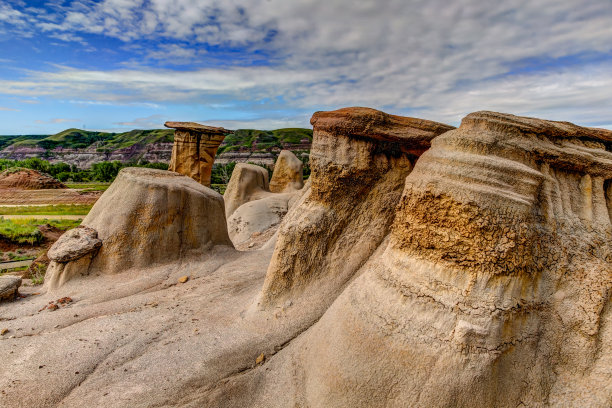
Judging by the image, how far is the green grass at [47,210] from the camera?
2839cm

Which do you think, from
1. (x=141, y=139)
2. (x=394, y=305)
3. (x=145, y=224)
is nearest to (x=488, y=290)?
(x=394, y=305)

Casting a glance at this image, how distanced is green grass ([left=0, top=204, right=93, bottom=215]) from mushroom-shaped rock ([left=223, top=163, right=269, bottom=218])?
16.5 metres

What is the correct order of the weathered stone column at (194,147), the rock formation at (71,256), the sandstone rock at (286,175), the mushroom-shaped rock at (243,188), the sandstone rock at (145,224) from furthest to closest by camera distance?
the sandstone rock at (286,175), the weathered stone column at (194,147), the mushroom-shaped rock at (243,188), the sandstone rock at (145,224), the rock formation at (71,256)

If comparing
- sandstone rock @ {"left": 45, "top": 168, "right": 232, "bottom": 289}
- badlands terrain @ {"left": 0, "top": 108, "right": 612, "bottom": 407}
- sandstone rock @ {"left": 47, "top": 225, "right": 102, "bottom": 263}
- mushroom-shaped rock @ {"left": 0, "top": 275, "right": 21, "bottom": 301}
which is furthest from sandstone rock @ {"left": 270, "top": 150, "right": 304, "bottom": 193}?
mushroom-shaped rock @ {"left": 0, "top": 275, "right": 21, "bottom": 301}

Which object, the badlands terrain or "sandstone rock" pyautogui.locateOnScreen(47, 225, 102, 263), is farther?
"sandstone rock" pyautogui.locateOnScreen(47, 225, 102, 263)

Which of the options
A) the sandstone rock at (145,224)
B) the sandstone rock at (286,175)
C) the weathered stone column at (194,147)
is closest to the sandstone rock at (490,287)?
the sandstone rock at (145,224)

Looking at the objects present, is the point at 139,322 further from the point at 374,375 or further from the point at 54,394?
the point at 374,375

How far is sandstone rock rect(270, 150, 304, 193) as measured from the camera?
21.0 meters

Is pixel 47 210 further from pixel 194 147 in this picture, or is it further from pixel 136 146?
pixel 136 146

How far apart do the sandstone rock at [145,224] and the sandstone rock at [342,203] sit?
3.58 metres

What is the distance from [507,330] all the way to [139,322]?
5.05 meters

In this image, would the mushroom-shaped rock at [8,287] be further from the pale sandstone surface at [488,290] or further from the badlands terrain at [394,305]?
the pale sandstone surface at [488,290]

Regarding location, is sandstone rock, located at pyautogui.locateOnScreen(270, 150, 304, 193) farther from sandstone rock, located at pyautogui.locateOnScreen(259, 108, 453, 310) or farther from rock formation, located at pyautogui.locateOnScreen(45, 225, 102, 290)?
sandstone rock, located at pyautogui.locateOnScreen(259, 108, 453, 310)

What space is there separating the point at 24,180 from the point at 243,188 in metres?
28.0
